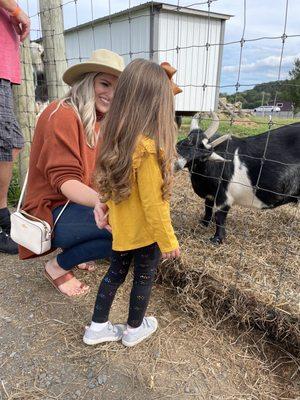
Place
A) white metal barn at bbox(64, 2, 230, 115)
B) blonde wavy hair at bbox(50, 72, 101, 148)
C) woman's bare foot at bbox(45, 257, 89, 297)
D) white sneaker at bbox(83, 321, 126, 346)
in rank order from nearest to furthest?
white sneaker at bbox(83, 321, 126, 346) < blonde wavy hair at bbox(50, 72, 101, 148) < woman's bare foot at bbox(45, 257, 89, 297) < white metal barn at bbox(64, 2, 230, 115)

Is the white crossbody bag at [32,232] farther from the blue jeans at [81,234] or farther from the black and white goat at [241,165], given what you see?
the black and white goat at [241,165]

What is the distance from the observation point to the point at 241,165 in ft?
10.7

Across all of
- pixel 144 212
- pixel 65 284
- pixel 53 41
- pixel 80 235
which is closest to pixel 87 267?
pixel 65 284

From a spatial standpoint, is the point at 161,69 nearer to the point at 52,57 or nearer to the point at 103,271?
the point at 103,271

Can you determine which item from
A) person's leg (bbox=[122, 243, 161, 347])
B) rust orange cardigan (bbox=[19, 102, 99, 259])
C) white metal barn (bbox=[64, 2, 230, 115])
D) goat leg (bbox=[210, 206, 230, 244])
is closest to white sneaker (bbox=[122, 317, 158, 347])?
person's leg (bbox=[122, 243, 161, 347])

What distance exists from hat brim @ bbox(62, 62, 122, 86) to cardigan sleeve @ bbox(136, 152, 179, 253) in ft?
2.60

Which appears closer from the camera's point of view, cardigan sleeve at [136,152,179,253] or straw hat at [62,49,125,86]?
cardigan sleeve at [136,152,179,253]

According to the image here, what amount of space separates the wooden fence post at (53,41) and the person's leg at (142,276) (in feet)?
6.85

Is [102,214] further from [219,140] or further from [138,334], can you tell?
[219,140]

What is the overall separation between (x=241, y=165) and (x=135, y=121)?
1853mm

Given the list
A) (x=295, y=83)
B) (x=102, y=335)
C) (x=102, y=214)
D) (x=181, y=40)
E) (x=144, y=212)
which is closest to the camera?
(x=144, y=212)

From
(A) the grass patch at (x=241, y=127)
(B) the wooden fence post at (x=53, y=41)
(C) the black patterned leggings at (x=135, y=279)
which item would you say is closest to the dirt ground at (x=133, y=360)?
(C) the black patterned leggings at (x=135, y=279)

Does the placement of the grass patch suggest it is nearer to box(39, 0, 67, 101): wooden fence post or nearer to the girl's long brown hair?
box(39, 0, 67, 101): wooden fence post

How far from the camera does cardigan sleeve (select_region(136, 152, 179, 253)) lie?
163cm
